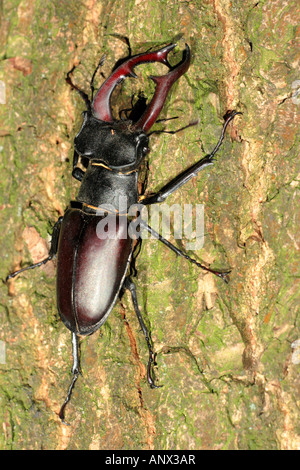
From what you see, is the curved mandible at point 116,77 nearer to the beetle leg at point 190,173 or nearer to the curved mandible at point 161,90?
the curved mandible at point 161,90

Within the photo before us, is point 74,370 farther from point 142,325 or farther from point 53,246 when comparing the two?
point 53,246

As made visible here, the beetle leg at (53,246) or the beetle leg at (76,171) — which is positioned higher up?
the beetle leg at (76,171)

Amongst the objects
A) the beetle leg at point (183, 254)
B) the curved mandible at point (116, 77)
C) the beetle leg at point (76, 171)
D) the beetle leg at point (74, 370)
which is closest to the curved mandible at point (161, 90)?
the curved mandible at point (116, 77)

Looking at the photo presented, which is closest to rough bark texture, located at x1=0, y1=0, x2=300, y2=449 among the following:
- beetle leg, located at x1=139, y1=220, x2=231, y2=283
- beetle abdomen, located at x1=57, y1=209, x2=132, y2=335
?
beetle leg, located at x1=139, y1=220, x2=231, y2=283

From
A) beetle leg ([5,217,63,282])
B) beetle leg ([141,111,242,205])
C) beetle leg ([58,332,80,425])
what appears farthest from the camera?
beetle leg ([5,217,63,282])

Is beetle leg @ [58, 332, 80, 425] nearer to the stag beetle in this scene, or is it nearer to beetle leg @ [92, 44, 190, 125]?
the stag beetle

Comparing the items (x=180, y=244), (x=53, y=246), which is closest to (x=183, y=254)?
(x=180, y=244)
